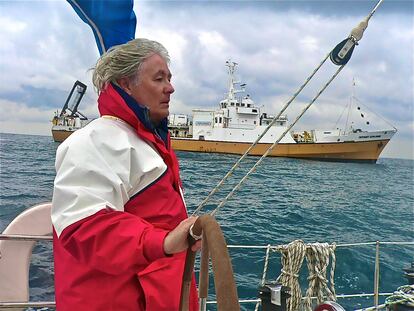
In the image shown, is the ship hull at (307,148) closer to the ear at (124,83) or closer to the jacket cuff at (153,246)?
the ear at (124,83)

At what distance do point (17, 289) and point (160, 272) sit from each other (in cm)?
108

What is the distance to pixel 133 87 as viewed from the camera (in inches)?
41.3

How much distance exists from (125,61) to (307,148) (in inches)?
1363

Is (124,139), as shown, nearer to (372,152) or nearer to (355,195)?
(355,195)

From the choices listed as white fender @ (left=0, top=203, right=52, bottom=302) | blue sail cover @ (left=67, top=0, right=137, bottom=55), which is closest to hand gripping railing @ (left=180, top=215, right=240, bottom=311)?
white fender @ (left=0, top=203, right=52, bottom=302)

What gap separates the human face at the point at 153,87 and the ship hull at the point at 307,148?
31.8m

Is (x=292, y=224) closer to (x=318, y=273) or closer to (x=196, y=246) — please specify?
(x=318, y=273)

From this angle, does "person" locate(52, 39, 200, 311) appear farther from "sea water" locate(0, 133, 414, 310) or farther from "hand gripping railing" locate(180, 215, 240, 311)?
"sea water" locate(0, 133, 414, 310)

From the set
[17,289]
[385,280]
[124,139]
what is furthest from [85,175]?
[385,280]

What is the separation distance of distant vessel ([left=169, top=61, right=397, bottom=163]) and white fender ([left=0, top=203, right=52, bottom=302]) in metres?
31.3

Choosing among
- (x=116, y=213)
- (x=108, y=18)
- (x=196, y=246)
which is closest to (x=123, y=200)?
(x=116, y=213)

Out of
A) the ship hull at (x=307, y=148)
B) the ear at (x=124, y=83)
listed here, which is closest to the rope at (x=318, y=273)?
the ear at (x=124, y=83)

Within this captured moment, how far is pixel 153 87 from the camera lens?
1.06m

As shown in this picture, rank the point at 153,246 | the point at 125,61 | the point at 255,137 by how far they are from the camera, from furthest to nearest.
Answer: the point at 255,137 → the point at 125,61 → the point at 153,246
